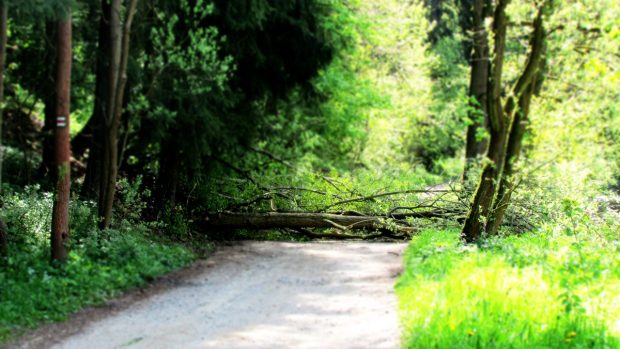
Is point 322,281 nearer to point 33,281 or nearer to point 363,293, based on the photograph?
point 363,293

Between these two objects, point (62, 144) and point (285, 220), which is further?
point (285, 220)

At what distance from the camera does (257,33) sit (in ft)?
51.2

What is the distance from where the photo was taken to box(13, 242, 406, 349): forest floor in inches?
279

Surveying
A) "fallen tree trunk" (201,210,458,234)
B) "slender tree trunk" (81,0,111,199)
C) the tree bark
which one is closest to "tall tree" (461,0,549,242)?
"fallen tree trunk" (201,210,458,234)

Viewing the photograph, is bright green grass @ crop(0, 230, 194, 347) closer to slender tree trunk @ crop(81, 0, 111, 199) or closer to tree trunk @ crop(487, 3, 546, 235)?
slender tree trunk @ crop(81, 0, 111, 199)

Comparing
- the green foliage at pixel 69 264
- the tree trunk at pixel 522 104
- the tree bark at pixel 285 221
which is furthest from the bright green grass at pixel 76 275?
the tree trunk at pixel 522 104

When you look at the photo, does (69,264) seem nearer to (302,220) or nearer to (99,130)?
(99,130)

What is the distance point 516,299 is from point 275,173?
39.5 ft

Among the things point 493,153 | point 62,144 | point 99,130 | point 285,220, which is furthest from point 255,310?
point 99,130

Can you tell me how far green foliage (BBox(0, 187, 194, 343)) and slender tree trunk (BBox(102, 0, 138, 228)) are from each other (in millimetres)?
437

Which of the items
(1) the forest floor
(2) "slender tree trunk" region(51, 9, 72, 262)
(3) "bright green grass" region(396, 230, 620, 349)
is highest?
(2) "slender tree trunk" region(51, 9, 72, 262)

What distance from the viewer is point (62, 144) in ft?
32.1

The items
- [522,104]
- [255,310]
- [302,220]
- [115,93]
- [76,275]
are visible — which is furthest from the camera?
[302,220]

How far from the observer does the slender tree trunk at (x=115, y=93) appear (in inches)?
445
